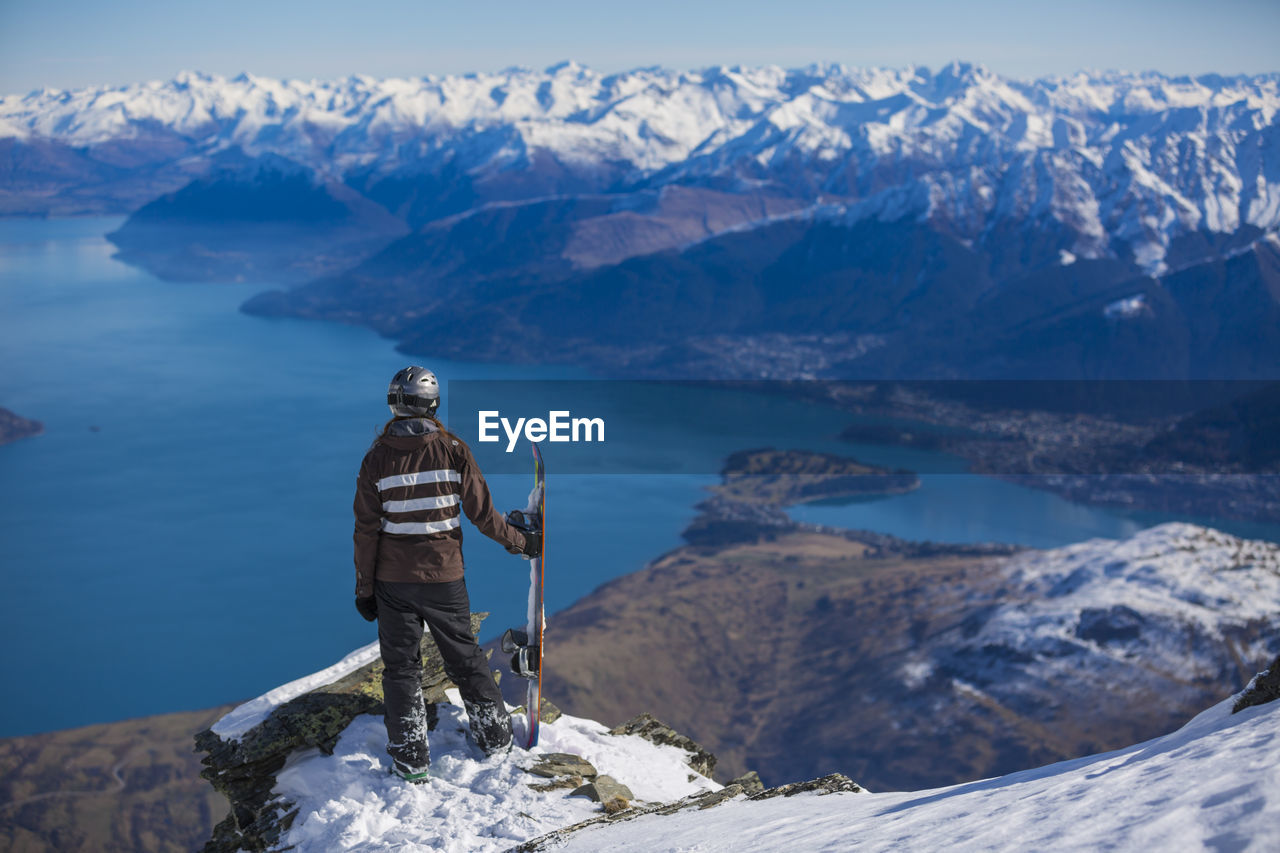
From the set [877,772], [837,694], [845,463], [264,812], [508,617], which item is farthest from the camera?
[845,463]

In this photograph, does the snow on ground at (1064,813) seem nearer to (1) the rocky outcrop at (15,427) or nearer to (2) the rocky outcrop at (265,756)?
(2) the rocky outcrop at (265,756)

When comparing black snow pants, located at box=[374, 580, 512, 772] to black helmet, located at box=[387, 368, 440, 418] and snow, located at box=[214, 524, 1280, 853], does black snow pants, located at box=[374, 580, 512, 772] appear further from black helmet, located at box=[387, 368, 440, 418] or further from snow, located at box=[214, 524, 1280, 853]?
black helmet, located at box=[387, 368, 440, 418]

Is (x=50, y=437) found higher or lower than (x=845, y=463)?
higher

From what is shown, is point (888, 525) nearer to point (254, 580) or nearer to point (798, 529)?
point (798, 529)

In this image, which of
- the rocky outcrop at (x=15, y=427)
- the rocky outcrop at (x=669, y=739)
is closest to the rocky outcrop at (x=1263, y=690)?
the rocky outcrop at (x=669, y=739)

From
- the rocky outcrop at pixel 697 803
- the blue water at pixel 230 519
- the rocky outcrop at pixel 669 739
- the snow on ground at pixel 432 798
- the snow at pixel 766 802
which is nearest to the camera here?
the snow at pixel 766 802

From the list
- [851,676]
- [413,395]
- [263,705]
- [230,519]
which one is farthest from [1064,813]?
[230,519]

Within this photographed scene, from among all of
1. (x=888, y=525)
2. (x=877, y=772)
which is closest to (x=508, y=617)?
(x=877, y=772)
